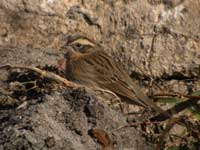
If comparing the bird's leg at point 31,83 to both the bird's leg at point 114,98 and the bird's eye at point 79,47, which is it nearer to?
the bird's leg at point 114,98

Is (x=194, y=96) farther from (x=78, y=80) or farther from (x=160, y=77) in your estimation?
(x=78, y=80)

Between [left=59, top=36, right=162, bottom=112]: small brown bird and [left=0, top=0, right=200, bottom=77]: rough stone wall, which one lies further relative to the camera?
[left=0, top=0, right=200, bottom=77]: rough stone wall

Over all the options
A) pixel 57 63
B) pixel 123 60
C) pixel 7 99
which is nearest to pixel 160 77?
pixel 123 60

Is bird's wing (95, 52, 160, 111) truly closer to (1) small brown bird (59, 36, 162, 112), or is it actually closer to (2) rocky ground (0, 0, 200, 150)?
(1) small brown bird (59, 36, 162, 112)

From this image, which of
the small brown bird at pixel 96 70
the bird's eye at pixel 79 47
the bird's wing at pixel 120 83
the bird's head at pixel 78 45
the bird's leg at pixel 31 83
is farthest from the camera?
the bird's eye at pixel 79 47

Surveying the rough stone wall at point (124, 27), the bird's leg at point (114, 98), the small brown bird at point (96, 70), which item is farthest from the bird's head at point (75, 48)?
the bird's leg at point (114, 98)

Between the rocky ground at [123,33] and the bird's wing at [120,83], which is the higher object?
the rocky ground at [123,33]

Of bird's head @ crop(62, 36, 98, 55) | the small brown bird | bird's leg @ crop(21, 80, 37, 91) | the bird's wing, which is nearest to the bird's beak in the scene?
the small brown bird

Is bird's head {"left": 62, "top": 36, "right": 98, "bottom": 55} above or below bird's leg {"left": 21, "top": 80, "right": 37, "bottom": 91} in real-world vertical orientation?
above
